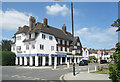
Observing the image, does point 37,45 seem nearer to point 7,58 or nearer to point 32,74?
point 7,58

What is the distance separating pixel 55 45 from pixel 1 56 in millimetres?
14960

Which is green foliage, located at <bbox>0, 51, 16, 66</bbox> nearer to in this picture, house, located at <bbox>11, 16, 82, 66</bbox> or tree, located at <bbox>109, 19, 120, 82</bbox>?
house, located at <bbox>11, 16, 82, 66</bbox>

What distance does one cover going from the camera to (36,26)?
35.7 m

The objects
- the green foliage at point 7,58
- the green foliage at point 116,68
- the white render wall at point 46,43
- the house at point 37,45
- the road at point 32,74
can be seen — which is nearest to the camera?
the green foliage at point 116,68

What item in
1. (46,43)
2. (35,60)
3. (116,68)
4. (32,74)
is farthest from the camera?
(46,43)

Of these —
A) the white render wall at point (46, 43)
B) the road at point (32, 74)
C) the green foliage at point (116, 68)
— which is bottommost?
the road at point (32, 74)

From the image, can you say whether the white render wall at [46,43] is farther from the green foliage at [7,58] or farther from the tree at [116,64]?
the tree at [116,64]

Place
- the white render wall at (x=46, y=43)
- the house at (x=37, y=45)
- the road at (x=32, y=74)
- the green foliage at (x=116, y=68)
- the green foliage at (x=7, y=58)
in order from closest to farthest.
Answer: the green foliage at (x=116, y=68)
the road at (x=32, y=74)
the white render wall at (x=46, y=43)
the house at (x=37, y=45)
the green foliage at (x=7, y=58)

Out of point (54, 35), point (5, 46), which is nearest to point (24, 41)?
point (54, 35)

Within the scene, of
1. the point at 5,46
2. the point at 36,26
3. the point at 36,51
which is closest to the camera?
the point at 36,51

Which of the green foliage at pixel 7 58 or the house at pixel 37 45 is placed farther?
the green foliage at pixel 7 58

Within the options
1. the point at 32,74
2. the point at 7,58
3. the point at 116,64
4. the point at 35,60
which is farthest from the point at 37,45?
the point at 116,64

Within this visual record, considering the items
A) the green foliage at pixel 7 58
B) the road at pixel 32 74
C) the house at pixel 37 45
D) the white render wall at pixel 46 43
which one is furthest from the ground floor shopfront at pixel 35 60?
the road at pixel 32 74

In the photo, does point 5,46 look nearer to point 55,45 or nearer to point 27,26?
point 27,26
